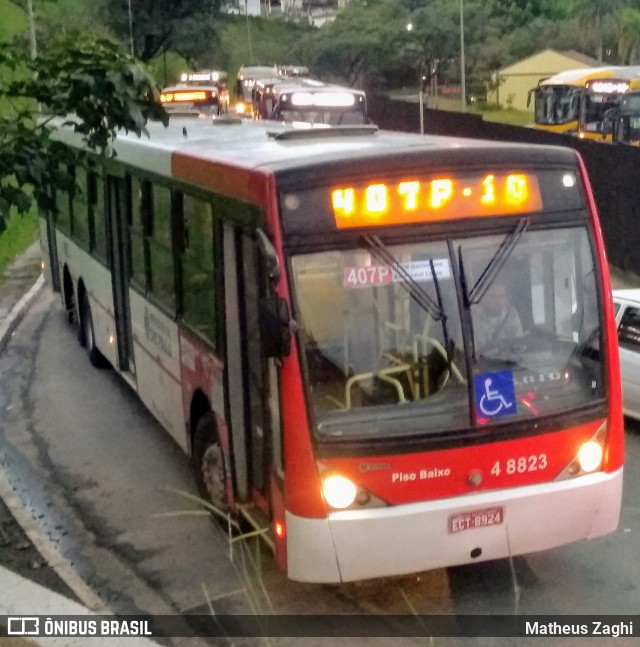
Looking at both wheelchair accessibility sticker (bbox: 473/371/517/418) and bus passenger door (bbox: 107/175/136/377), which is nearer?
wheelchair accessibility sticker (bbox: 473/371/517/418)

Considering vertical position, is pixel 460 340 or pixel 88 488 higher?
pixel 460 340

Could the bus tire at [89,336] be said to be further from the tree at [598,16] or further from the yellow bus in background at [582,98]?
the tree at [598,16]

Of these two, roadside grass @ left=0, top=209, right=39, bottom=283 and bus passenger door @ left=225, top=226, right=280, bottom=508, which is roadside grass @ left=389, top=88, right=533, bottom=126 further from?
bus passenger door @ left=225, top=226, right=280, bottom=508

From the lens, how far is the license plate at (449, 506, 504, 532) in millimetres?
6113

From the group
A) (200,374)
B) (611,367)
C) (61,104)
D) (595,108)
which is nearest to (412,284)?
(611,367)

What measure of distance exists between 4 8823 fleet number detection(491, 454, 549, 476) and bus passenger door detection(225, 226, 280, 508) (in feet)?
4.09

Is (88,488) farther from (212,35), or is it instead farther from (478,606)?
(212,35)

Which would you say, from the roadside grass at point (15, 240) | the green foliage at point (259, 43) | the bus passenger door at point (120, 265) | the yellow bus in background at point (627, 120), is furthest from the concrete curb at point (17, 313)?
the green foliage at point (259, 43)

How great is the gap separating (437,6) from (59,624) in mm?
60229

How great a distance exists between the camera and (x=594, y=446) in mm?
6395

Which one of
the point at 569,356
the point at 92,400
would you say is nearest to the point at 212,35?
the point at 92,400

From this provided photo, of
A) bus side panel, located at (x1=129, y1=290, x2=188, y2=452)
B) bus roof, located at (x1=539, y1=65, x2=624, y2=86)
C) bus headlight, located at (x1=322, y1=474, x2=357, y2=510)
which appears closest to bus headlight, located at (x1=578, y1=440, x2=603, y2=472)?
bus headlight, located at (x1=322, y1=474, x2=357, y2=510)

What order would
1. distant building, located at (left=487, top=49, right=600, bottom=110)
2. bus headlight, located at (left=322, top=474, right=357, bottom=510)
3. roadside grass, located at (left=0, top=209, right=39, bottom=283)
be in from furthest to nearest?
distant building, located at (left=487, top=49, right=600, bottom=110)
roadside grass, located at (left=0, top=209, right=39, bottom=283)
bus headlight, located at (left=322, top=474, right=357, bottom=510)

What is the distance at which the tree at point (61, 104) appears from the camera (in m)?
7.23
